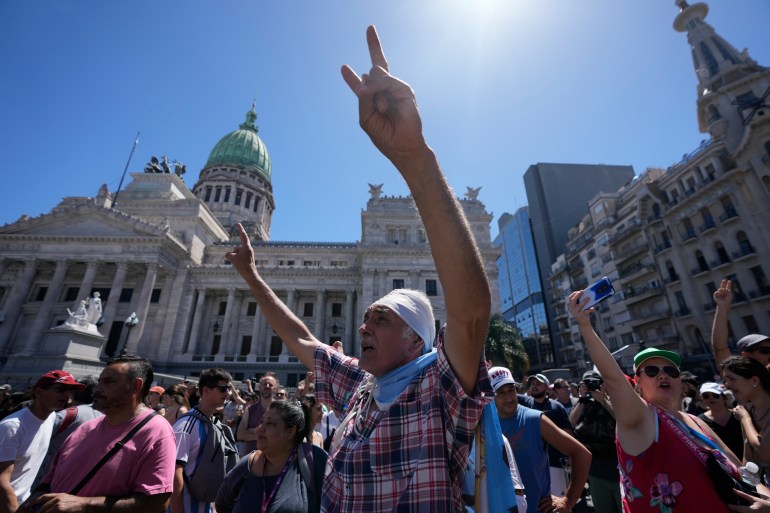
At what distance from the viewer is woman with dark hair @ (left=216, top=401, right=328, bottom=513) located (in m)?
2.72

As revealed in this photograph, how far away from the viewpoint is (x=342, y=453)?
171 cm

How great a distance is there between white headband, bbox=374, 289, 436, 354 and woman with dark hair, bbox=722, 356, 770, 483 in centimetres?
325

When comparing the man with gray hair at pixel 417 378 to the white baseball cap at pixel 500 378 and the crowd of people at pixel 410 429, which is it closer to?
the crowd of people at pixel 410 429

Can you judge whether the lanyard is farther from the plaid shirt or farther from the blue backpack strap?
the plaid shirt

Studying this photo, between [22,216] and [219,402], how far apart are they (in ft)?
138

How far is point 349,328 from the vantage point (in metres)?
32.7

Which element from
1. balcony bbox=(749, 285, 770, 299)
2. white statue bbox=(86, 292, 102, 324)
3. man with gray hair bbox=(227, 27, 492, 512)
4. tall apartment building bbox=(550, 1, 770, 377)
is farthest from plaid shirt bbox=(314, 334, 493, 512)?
balcony bbox=(749, 285, 770, 299)

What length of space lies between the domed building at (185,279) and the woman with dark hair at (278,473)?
27.1 meters

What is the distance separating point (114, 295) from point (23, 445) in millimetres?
31647

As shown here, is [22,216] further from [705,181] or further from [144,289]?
[705,181]

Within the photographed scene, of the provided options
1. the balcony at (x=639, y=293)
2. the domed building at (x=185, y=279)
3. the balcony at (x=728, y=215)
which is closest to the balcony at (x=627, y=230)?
the balcony at (x=639, y=293)

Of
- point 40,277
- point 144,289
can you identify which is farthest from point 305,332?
Result: point 40,277

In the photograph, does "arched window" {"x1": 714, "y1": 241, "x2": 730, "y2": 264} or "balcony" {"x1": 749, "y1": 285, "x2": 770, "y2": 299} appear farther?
"arched window" {"x1": 714, "y1": 241, "x2": 730, "y2": 264}

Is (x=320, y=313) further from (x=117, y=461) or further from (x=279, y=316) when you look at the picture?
(x=117, y=461)
